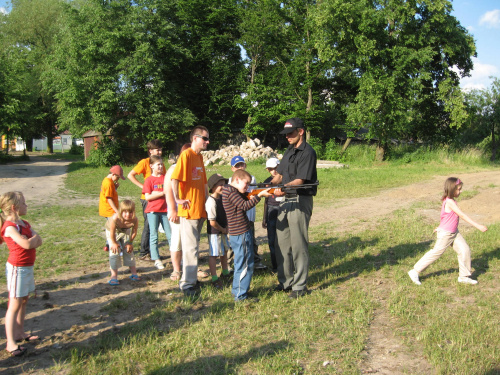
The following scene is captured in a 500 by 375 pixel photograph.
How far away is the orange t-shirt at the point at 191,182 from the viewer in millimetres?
5316

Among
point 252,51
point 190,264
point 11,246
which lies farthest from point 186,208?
point 252,51

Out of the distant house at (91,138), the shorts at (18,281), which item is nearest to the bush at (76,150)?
the distant house at (91,138)

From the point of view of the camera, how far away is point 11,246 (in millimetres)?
4051

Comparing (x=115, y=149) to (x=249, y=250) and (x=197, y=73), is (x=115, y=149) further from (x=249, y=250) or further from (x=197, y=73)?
(x=249, y=250)

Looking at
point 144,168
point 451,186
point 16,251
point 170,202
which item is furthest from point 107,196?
point 451,186

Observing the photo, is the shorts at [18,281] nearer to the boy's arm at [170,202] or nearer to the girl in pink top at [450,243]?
the boy's arm at [170,202]

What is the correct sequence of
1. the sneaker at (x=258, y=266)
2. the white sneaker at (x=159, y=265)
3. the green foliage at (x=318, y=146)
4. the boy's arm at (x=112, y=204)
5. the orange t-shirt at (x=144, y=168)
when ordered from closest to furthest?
1. the boy's arm at (x=112, y=204)
2. the sneaker at (x=258, y=266)
3. the white sneaker at (x=159, y=265)
4. the orange t-shirt at (x=144, y=168)
5. the green foliage at (x=318, y=146)

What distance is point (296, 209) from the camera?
17.5 ft

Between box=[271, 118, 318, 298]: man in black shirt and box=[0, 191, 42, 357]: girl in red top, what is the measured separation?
115 inches

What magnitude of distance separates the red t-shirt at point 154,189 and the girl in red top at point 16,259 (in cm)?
273

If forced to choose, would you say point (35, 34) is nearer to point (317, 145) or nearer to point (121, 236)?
point (317, 145)

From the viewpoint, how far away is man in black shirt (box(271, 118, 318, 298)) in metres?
5.23

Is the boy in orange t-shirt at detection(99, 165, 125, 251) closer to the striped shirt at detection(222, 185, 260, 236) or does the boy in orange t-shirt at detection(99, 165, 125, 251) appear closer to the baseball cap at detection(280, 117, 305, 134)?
the striped shirt at detection(222, 185, 260, 236)

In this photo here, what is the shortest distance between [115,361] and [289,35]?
3388cm
